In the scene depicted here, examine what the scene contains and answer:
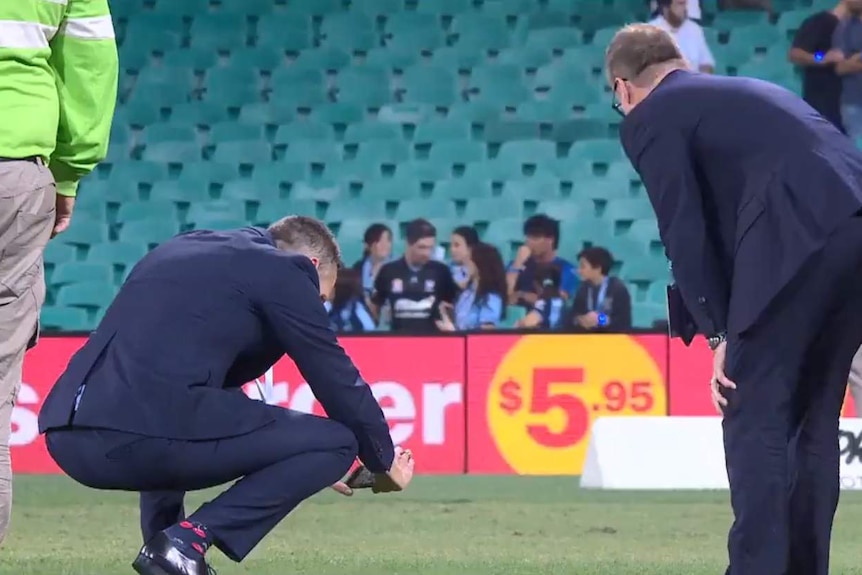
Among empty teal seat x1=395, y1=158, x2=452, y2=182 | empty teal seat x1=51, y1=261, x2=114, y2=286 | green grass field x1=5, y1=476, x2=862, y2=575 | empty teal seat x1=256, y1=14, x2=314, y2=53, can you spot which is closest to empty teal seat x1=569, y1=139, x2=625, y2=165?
empty teal seat x1=395, y1=158, x2=452, y2=182

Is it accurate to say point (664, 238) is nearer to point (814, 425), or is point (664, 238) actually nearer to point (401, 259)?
point (814, 425)

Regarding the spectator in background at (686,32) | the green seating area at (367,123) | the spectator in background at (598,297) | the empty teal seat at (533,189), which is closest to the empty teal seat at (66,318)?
the green seating area at (367,123)

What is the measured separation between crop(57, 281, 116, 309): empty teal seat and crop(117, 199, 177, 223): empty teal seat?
74 centimetres

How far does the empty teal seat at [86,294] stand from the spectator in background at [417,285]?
2.92m

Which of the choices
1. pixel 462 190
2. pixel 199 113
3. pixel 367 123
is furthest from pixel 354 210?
pixel 199 113

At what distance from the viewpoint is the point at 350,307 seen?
45.5 feet

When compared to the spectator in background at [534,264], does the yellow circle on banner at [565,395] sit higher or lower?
lower

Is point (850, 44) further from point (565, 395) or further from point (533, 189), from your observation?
point (565, 395)

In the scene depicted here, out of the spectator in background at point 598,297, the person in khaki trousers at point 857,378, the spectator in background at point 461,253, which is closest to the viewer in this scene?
the person in khaki trousers at point 857,378

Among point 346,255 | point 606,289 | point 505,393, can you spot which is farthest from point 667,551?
point 346,255

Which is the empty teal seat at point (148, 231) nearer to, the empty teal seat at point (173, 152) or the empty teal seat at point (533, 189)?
the empty teal seat at point (173, 152)

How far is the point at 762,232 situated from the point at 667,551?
2.84 m

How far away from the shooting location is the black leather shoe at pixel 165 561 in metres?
4.84

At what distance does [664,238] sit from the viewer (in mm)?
4766
